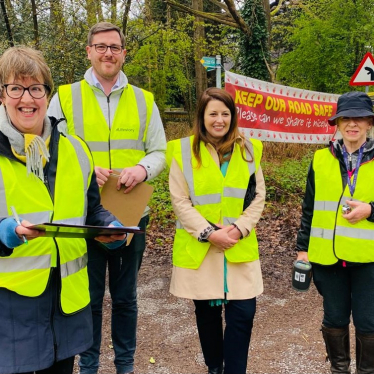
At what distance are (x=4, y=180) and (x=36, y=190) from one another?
0.47ft

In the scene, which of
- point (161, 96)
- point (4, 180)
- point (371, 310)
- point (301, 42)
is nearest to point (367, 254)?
point (371, 310)

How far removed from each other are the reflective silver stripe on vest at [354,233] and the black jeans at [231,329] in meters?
0.76

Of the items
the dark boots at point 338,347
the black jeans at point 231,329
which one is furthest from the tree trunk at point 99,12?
the dark boots at point 338,347

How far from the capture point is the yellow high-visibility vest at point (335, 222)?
9.78 feet

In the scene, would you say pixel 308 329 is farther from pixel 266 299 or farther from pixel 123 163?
pixel 123 163

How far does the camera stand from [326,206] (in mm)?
3113

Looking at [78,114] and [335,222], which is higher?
[78,114]

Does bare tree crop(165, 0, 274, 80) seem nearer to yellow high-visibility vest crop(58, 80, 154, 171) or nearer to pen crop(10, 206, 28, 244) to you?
yellow high-visibility vest crop(58, 80, 154, 171)

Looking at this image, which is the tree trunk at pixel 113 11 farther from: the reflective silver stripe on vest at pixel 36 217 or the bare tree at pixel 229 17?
the reflective silver stripe on vest at pixel 36 217

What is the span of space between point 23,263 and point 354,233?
2125 millimetres

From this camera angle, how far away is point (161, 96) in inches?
666

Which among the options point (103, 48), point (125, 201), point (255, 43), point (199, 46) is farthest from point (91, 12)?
point (125, 201)

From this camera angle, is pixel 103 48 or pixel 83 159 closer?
pixel 83 159

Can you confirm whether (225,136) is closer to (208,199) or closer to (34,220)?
(208,199)
